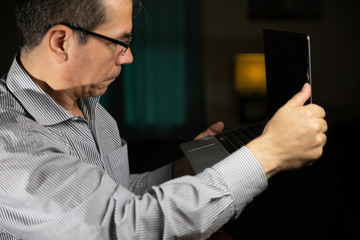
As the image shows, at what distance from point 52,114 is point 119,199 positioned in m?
0.30

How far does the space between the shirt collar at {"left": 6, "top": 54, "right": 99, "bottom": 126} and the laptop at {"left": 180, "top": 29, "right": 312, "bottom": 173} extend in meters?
0.42

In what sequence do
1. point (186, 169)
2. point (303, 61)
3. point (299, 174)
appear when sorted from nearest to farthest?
point (303, 61), point (186, 169), point (299, 174)

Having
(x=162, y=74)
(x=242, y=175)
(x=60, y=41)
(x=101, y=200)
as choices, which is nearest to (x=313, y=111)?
(x=242, y=175)

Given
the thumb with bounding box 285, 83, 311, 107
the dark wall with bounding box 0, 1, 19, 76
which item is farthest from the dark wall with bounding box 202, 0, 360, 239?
the thumb with bounding box 285, 83, 311, 107

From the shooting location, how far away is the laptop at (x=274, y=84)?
1.33m

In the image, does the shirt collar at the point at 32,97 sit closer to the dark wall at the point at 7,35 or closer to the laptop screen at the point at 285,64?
the laptop screen at the point at 285,64

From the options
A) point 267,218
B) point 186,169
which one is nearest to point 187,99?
point 267,218

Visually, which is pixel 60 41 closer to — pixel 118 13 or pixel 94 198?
pixel 118 13

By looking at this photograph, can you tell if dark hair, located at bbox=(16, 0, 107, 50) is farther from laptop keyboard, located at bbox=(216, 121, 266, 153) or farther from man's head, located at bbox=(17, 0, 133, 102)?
laptop keyboard, located at bbox=(216, 121, 266, 153)

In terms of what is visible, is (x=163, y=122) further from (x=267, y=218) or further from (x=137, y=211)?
(x=137, y=211)

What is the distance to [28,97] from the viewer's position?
108cm

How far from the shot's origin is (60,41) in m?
1.06

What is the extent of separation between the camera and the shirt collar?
1079 millimetres

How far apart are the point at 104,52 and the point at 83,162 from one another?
0.28 m
